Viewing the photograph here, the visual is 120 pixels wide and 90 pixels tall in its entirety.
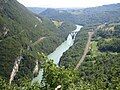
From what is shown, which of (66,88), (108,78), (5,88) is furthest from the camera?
(108,78)

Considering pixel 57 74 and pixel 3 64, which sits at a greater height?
pixel 57 74

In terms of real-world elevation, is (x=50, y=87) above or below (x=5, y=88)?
above

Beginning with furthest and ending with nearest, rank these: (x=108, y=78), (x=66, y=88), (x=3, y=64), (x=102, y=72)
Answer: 1. (x=3, y=64)
2. (x=102, y=72)
3. (x=108, y=78)
4. (x=66, y=88)

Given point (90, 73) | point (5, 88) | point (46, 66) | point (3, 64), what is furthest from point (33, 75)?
point (46, 66)

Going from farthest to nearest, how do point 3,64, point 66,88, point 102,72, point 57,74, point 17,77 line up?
point 3,64 → point 17,77 → point 102,72 → point 57,74 → point 66,88

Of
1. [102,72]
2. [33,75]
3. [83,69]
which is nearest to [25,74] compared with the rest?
[33,75]

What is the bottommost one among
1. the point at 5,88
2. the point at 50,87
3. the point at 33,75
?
the point at 33,75

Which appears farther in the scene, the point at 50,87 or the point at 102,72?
the point at 102,72

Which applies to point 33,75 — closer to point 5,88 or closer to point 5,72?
point 5,72

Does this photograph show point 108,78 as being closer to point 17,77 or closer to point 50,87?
point 17,77
